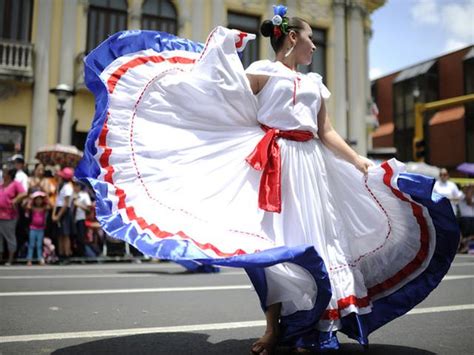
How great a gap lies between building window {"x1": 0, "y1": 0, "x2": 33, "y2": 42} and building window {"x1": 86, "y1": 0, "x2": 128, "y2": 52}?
5.87 ft

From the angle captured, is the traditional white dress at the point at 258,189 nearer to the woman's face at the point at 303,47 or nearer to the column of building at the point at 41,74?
the woman's face at the point at 303,47

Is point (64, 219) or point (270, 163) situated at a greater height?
point (270, 163)

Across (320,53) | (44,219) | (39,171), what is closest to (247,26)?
(320,53)

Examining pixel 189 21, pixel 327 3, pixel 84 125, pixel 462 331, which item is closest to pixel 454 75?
pixel 327 3

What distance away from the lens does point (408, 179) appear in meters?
3.03

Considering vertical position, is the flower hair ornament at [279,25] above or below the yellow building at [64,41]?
below

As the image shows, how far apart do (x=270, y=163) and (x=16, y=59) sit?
14.8 m

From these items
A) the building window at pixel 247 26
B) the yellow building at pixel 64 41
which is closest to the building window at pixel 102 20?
the yellow building at pixel 64 41

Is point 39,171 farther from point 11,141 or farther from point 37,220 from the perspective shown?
point 11,141

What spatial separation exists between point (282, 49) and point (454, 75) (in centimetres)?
3129

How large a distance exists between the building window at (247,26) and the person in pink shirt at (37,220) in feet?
36.9

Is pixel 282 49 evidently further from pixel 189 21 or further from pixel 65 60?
pixel 189 21

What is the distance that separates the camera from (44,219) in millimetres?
9859

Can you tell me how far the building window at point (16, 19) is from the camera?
16297mm
